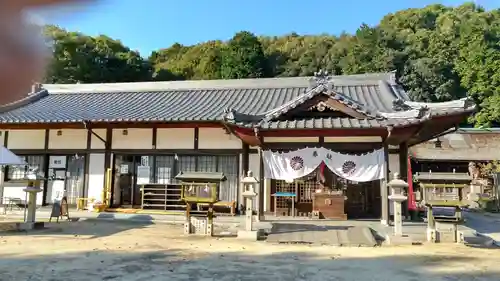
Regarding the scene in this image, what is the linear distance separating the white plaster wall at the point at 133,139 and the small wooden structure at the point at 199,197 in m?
4.51

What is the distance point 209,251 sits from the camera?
851 cm

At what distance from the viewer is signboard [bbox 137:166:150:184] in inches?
593

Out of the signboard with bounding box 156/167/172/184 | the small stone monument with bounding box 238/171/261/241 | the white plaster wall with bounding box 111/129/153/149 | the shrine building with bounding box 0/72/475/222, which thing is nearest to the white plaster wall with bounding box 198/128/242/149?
the shrine building with bounding box 0/72/475/222

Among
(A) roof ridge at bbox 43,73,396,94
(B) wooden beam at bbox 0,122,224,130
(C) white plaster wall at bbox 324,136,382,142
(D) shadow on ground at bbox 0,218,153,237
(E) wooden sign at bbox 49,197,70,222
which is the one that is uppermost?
(A) roof ridge at bbox 43,73,396,94

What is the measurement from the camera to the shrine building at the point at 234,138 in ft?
40.6

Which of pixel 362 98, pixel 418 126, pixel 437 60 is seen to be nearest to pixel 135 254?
pixel 418 126

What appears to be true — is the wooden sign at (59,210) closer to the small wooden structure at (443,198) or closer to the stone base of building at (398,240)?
the stone base of building at (398,240)

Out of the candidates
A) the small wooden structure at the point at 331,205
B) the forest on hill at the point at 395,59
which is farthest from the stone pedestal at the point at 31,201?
the forest on hill at the point at 395,59

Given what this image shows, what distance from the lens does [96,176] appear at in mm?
15133

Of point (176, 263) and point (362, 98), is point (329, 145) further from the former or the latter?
point (176, 263)

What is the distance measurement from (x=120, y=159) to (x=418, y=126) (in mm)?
10625

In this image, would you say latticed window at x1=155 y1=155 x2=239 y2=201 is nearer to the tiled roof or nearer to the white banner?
the tiled roof

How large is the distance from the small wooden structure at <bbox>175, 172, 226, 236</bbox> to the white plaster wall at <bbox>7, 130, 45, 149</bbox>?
7.87 m

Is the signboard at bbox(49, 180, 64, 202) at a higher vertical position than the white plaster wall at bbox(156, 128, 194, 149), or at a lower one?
lower
